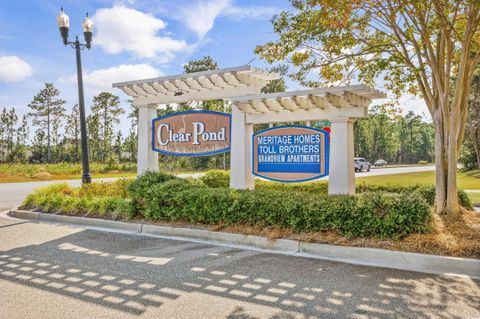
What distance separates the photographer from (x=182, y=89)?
9.84 meters

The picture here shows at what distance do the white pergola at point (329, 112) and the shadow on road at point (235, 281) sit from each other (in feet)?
9.37

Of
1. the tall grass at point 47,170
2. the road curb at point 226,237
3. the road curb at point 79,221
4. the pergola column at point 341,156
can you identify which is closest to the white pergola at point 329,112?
the pergola column at point 341,156

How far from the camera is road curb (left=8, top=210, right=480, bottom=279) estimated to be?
4938mm

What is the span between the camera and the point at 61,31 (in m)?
11.2

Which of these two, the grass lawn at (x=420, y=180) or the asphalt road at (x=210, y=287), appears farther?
the grass lawn at (x=420, y=180)

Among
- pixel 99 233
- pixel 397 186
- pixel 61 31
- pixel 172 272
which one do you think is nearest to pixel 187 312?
pixel 172 272

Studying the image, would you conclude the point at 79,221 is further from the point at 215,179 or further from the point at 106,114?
the point at 106,114

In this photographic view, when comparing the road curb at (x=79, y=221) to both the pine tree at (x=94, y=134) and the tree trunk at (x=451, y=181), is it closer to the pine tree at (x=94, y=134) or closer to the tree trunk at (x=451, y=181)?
the tree trunk at (x=451, y=181)

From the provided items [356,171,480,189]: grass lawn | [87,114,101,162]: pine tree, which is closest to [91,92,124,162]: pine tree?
[87,114,101,162]: pine tree

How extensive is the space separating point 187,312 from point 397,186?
7225mm

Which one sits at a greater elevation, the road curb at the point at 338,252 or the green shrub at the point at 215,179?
the green shrub at the point at 215,179

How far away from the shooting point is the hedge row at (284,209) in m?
5.77

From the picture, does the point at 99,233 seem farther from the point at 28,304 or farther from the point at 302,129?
the point at 302,129

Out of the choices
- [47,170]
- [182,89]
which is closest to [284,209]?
[182,89]
